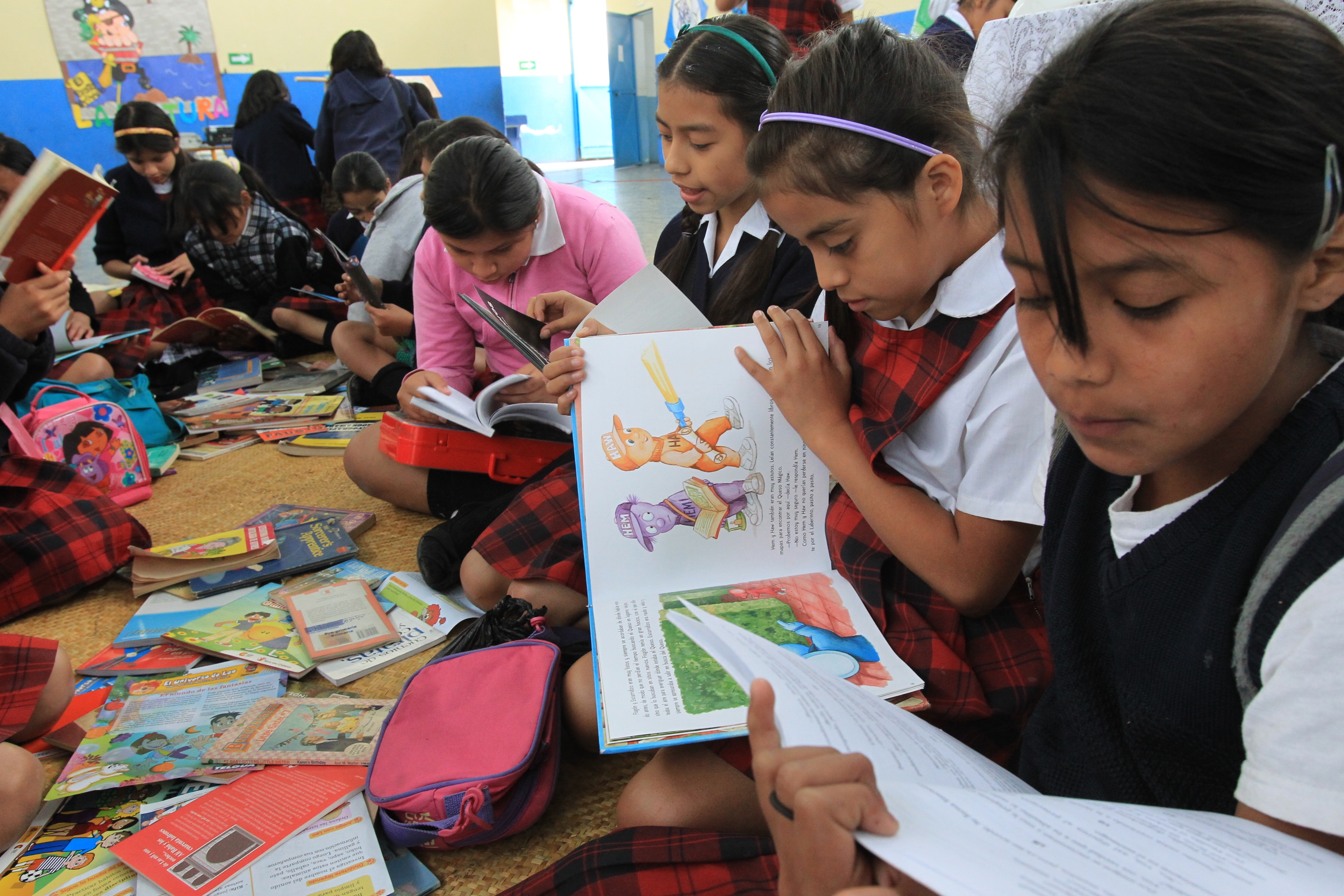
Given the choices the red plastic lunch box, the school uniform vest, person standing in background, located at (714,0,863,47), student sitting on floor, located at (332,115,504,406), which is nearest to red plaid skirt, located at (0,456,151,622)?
the red plastic lunch box

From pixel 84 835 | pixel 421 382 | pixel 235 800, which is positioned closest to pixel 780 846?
pixel 235 800

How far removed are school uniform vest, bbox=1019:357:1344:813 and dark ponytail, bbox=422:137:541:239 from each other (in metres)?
1.17

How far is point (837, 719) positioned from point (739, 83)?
105 cm

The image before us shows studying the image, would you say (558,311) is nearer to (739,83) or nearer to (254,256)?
(739,83)

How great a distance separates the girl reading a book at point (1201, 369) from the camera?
0.41 meters

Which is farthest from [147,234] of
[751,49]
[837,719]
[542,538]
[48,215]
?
[837,719]

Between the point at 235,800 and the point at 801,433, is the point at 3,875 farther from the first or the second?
the point at 801,433

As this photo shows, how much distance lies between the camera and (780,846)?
1.51 ft

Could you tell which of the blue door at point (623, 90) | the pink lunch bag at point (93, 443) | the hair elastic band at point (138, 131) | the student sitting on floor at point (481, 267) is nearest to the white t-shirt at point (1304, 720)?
the student sitting on floor at point (481, 267)

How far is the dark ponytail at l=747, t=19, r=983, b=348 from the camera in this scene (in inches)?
33.2

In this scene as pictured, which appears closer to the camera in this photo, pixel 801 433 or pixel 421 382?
pixel 801 433

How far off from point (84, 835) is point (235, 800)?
Result: 18 cm

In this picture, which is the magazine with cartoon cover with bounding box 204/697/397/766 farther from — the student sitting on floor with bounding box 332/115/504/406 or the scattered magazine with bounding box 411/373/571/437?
the student sitting on floor with bounding box 332/115/504/406

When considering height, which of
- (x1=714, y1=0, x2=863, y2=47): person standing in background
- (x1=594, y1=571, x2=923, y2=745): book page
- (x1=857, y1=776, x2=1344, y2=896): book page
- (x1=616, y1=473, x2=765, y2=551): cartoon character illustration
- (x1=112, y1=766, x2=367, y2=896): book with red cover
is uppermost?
(x1=714, y1=0, x2=863, y2=47): person standing in background
